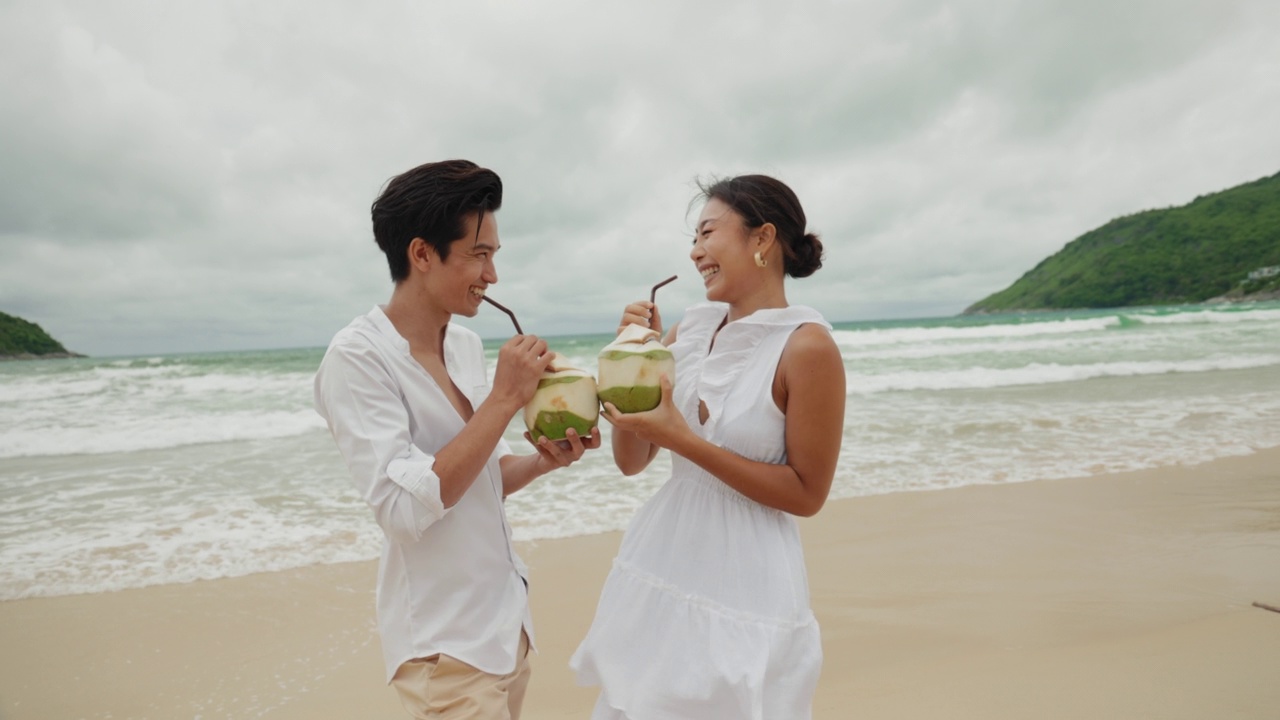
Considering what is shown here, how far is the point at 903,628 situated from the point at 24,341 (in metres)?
55.9

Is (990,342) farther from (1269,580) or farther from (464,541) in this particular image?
(464,541)

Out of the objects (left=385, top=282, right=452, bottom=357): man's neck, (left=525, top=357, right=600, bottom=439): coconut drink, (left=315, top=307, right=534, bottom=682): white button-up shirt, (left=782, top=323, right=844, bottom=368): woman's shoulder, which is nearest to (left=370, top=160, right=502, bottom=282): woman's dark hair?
(left=385, top=282, right=452, bottom=357): man's neck

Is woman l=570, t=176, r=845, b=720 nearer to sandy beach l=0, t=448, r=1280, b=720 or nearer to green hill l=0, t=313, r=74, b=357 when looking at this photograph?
sandy beach l=0, t=448, r=1280, b=720

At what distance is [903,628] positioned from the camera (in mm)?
4234

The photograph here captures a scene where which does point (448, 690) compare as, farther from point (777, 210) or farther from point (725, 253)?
point (777, 210)

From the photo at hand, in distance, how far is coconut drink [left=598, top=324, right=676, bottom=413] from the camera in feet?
5.98

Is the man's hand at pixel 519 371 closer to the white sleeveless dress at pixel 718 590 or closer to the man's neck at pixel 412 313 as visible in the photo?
the man's neck at pixel 412 313

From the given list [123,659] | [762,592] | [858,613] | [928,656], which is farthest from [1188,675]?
[123,659]

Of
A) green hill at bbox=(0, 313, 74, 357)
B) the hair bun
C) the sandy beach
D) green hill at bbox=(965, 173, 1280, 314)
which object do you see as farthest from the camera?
green hill at bbox=(965, 173, 1280, 314)

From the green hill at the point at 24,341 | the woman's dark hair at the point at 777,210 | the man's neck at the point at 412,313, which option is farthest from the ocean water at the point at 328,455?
the green hill at the point at 24,341

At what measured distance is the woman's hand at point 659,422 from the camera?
5.87ft

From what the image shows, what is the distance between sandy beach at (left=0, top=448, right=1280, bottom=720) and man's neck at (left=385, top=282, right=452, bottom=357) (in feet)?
7.62

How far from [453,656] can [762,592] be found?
2.61 feet

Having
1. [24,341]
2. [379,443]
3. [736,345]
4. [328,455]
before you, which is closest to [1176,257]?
[328,455]
